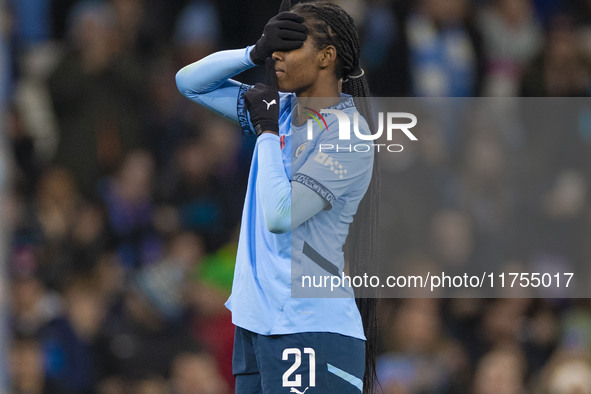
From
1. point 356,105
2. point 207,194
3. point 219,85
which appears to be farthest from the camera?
point 207,194

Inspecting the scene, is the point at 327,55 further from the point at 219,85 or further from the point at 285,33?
the point at 219,85

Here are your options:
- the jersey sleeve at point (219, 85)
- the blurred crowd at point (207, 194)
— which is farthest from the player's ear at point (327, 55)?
the blurred crowd at point (207, 194)

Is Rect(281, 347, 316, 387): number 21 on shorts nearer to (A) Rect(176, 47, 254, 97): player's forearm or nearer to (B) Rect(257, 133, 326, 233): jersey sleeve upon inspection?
(B) Rect(257, 133, 326, 233): jersey sleeve

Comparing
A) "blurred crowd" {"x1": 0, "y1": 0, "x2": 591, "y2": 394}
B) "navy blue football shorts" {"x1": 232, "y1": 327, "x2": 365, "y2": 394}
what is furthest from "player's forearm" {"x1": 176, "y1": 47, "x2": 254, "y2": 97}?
"blurred crowd" {"x1": 0, "y1": 0, "x2": 591, "y2": 394}

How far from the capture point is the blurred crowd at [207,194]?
5.69 metres

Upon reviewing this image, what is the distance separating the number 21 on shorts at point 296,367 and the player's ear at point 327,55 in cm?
81

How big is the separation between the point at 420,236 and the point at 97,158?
6.76 feet

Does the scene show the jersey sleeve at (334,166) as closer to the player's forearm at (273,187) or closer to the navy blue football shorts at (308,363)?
the player's forearm at (273,187)

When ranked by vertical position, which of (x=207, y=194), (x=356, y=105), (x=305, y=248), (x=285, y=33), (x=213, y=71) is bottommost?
(x=207, y=194)

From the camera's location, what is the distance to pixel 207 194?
6457 millimetres

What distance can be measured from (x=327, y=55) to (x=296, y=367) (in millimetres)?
889

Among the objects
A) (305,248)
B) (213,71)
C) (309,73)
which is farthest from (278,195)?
(213,71)

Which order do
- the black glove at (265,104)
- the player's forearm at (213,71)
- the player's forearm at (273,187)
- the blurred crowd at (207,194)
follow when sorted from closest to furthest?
the player's forearm at (273,187) → the black glove at (265,104) → the player's forearm at (213,71) → the blurred crowd at (207,194)

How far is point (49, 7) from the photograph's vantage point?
6.72 m
